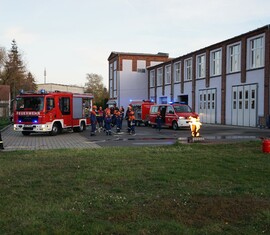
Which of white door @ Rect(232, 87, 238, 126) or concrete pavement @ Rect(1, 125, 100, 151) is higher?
white door @ Rect(232, 87, 238, 126)

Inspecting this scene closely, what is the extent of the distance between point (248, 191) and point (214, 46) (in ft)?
108

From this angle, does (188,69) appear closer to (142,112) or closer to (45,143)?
(142,112)

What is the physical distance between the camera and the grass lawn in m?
5.10

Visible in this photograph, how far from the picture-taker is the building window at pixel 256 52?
31052 mm

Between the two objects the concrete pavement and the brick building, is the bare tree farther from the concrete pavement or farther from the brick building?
the concrete pavement

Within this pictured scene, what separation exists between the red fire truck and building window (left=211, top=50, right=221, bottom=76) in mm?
18619

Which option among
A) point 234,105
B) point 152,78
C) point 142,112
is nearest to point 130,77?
point 152,78

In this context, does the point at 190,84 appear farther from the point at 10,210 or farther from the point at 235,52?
the point at 10,210

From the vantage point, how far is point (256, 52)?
31859 millimetres

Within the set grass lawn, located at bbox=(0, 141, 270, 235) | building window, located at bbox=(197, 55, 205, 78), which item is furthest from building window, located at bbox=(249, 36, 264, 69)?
grass lawn, located at bbox=(0, 141, 270, 235)

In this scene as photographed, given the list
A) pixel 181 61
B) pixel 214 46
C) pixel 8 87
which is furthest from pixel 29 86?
pixel 214 46

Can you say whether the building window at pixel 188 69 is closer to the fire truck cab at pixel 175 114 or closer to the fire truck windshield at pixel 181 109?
the fire truck cab at pixel 175 114

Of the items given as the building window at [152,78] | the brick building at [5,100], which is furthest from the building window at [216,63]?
the brick building at [5,100]

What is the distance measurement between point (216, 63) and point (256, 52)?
699cm
